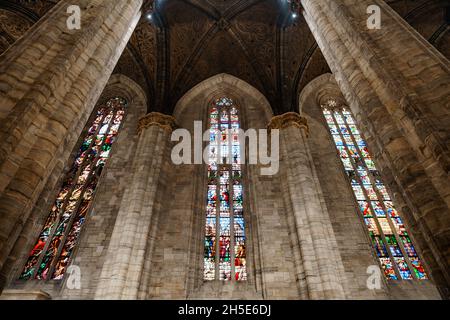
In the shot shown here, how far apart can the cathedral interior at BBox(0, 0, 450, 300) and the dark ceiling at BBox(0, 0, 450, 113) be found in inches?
2.6

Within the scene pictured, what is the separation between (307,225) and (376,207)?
10.3 feet

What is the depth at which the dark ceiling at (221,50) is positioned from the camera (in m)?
13.5

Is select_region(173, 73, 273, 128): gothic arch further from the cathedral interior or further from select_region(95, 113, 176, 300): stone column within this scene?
select_region(95, 113, 176, 300): stone column

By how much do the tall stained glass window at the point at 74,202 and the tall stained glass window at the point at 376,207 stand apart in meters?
9.13

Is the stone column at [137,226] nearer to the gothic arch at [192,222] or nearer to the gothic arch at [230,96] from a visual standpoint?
the gothic arch at [192,222]

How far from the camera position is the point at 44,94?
405cm

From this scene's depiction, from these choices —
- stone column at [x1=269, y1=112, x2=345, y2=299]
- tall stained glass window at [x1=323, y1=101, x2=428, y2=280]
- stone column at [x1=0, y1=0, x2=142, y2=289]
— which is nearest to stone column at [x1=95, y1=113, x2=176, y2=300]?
stone column at [x1=269, y1=112, x2=345, y2=299]

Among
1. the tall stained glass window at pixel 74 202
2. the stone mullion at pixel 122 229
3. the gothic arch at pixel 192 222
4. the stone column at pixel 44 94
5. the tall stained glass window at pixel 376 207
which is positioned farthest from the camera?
the tall stained glass window at pixel 376 207

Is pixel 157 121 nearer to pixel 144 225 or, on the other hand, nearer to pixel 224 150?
→ pixel 224 150

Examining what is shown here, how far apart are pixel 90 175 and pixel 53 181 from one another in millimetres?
6908

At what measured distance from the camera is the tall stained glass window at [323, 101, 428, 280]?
8.92m

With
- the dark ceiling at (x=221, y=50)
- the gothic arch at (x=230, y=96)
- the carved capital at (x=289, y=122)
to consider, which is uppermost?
the dark ceiling at (x=221, y=50)

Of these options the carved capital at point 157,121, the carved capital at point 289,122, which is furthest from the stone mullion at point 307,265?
the carved capital at point 157,121

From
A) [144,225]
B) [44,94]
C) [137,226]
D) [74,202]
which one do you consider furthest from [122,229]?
[44,94]
